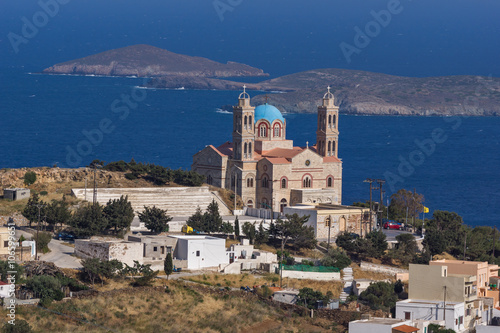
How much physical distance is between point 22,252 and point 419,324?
20832 millimetres

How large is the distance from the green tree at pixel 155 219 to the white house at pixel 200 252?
238 inches

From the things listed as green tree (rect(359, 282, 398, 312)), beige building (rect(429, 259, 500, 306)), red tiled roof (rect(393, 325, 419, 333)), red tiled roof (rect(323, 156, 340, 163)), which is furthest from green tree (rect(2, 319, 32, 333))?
red tiled roof (rect(323, 156, 340, 163))

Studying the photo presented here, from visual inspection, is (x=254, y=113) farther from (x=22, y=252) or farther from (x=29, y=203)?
(x=22, y=252)

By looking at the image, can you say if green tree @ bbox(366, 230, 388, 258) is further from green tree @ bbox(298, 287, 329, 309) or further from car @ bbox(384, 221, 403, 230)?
green tree @ bbox(298, 287, 329, 309)

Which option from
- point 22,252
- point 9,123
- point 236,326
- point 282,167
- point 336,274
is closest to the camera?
point 236,326

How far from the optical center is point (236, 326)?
46969mm

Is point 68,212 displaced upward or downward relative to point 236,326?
upward

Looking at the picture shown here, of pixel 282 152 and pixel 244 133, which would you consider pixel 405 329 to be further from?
pixel 282 152

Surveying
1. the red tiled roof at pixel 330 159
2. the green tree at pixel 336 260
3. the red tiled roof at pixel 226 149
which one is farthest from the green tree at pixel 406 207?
the green tree at pixel 336 260

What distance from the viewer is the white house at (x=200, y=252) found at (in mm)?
56969

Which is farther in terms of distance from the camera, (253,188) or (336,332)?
(253,188)

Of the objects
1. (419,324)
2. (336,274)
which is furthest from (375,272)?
(419,324)

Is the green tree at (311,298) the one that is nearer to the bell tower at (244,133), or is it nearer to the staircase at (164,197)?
the staircase at (164,197)

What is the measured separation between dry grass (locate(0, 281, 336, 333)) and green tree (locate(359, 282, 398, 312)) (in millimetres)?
5512
